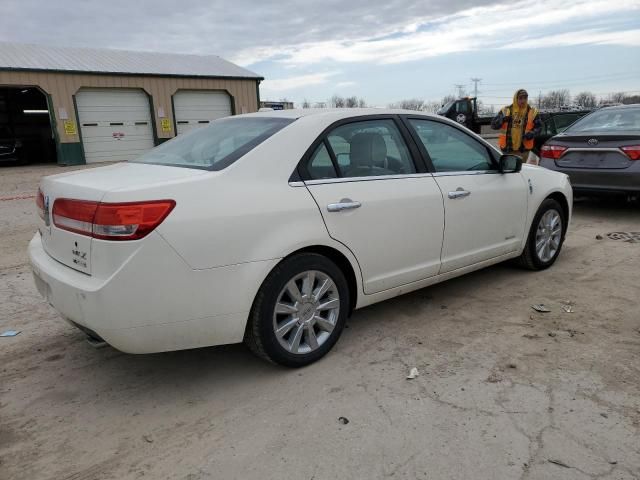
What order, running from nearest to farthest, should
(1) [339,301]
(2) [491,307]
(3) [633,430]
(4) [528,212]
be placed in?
1. (3) [633,430]
2. (1) [339,301]
3. (2) [491,307]
4. (4) [528,212]

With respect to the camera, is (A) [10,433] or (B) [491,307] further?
(B) [491,307]

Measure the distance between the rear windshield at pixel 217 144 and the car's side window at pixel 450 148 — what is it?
1.17 metres

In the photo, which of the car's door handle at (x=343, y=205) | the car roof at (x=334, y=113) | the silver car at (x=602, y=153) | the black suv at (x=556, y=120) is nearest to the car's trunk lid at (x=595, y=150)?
the silver car at (x=602, y=153)

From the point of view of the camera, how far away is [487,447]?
238 cm

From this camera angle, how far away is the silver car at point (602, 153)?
6.76 meters

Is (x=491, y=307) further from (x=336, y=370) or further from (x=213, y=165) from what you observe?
(x=213, y=165)

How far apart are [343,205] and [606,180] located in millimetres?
5353

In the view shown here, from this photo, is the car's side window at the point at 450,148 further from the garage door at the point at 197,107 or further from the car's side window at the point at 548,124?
the garage door at the point at 197,107

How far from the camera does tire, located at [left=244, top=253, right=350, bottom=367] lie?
2904 millimetres

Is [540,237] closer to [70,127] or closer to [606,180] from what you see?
[606,180]

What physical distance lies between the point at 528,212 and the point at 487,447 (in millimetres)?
2727

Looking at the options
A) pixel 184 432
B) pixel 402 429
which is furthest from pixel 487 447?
pixel 184 432

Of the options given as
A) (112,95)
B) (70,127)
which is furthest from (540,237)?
(112,95)

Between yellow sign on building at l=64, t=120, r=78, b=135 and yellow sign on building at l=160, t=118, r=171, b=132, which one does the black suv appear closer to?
yellow sign on building at l=160, t=118, r=171, b=132
